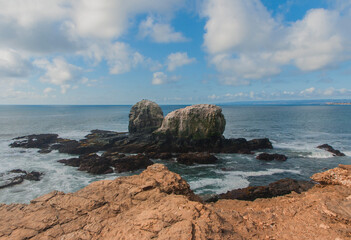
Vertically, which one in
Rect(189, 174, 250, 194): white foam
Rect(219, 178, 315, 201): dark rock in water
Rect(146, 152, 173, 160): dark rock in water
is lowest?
Rect(189, 174, 250, 194): white foam

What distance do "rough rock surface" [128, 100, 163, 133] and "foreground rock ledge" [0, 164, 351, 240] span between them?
4050cm

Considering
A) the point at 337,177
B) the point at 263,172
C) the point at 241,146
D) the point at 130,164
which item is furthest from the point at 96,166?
the point at 337,177

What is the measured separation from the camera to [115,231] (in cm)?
518

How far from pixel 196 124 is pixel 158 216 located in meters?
33.3

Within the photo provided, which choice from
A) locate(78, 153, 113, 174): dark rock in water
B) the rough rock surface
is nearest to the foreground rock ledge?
locate(78, 153, 113, 174): dark rock in water

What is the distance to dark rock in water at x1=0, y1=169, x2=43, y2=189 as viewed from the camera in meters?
22.0

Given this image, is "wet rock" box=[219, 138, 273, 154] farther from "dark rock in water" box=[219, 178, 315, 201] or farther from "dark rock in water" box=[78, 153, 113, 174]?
"dark rock in water" box=[78, 153, 113, 174]

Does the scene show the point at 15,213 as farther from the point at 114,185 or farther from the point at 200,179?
the point at 200,179

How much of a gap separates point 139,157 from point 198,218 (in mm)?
25839

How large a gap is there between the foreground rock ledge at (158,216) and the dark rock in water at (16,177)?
64.2 feet

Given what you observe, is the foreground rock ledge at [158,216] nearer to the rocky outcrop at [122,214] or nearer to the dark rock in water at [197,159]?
the rocky outcrop at [122,214]

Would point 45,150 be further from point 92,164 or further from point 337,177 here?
point 337,177

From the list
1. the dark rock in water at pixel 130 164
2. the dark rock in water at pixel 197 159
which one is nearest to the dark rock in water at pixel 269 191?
the dark rock in water at pixel 197 159

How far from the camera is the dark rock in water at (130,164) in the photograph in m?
26.8
